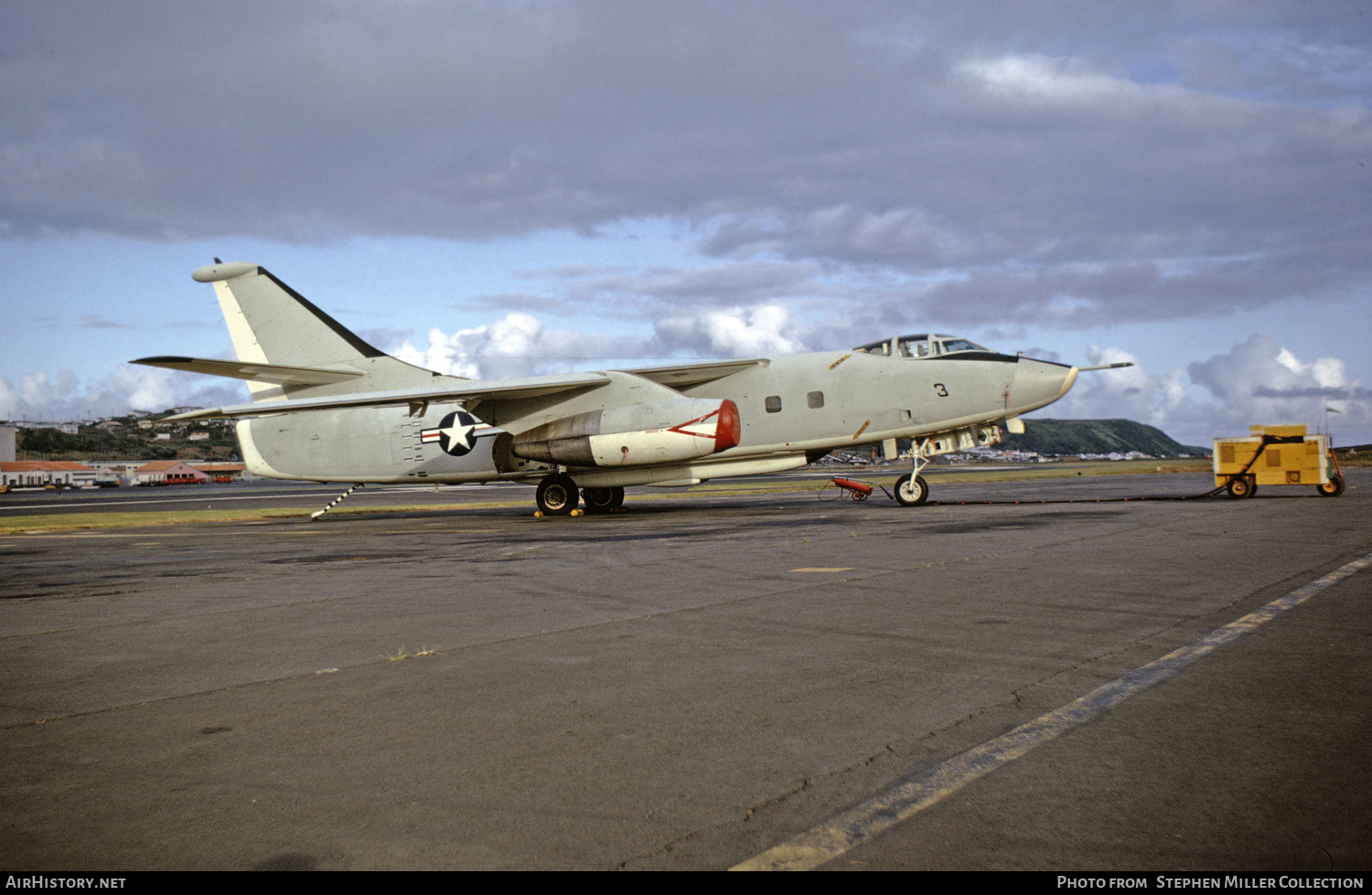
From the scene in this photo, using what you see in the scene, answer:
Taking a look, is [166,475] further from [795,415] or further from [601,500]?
[795,415]

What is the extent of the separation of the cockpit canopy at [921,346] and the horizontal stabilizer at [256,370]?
42.6 feet

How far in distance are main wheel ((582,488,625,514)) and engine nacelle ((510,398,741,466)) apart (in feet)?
8.11

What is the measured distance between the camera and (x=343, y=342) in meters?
22.5

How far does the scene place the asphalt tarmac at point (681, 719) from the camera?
2.79 meters

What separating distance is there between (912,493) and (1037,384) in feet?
12.5

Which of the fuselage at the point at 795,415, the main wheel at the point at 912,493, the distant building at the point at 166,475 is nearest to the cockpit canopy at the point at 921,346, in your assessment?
the fuselage at the point at 795,415

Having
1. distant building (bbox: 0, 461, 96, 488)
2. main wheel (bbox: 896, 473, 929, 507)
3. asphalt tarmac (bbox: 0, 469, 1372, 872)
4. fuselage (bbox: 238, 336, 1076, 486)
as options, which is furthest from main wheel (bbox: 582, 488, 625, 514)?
distant building (bbox: 0, 461, 96, 488)

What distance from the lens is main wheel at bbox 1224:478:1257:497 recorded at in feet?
74.7

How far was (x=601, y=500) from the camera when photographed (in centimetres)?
2252

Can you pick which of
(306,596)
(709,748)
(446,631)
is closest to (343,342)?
(306,596)

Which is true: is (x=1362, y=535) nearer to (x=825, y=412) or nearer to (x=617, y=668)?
(x=825, y=412)

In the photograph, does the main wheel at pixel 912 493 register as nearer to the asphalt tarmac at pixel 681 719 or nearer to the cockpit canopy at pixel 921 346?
the cockpit canopy at pixel 921 346

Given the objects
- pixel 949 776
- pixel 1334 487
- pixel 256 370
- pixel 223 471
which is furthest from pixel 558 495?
pixel 223 471
